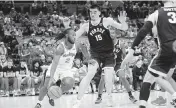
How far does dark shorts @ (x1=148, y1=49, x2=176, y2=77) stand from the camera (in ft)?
16.8

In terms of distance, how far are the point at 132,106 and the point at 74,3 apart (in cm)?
1551

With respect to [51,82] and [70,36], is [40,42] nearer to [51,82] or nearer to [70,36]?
[51,82]

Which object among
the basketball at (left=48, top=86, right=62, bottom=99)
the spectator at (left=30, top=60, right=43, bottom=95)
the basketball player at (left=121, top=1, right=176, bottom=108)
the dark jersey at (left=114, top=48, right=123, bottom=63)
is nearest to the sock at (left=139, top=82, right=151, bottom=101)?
the basketball player at (left=121, top=1, right=176, bottom=108)

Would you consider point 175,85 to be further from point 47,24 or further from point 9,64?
point 47,24

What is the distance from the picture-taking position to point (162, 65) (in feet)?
16.9

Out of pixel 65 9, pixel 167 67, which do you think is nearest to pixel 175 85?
pixel 167 67

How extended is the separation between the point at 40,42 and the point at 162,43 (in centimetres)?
1128

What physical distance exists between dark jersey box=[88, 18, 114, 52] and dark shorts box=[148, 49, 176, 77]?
2889 millimetres

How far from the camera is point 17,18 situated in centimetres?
1948

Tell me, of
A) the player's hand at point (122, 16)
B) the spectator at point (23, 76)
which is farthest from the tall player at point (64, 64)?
the spectator at point (23, 76)

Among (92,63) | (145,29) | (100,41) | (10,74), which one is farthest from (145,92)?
(10,74)

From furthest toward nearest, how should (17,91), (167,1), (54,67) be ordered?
1. (17,91)
2. (54,67)
3. (167,1)

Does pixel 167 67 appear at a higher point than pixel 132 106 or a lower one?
higher

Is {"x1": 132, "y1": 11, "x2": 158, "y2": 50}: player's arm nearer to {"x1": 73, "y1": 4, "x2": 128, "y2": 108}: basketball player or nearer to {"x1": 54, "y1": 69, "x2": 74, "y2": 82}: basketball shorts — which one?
{"x1": 73, "y1": 4, "x2": 128, "y2": 108}: basketball player
